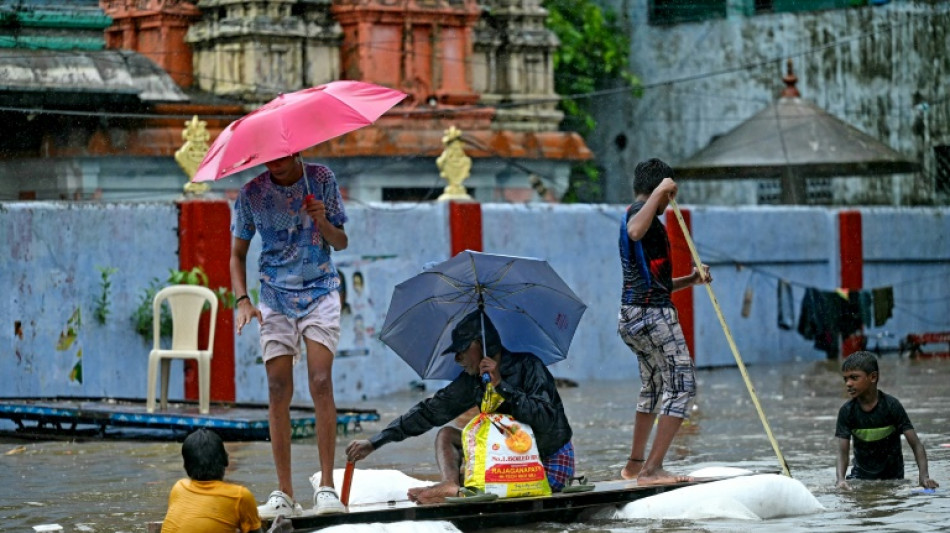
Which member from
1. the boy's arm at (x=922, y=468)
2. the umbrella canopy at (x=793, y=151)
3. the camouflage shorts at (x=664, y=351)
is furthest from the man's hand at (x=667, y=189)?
the umbrella canopy at (x=793, y=151)

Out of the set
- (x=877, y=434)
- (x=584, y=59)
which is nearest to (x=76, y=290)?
(x=877, y=434)

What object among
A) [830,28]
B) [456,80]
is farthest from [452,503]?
[830,28]

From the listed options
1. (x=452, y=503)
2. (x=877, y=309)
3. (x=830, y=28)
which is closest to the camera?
(x=452, y=503)

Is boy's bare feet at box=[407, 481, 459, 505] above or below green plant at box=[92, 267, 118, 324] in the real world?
below

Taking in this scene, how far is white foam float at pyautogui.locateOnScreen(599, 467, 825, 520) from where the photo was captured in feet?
28.5

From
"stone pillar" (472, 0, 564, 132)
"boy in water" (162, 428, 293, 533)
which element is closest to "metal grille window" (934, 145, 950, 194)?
"stone pillar" (472, 0, 564, 132)

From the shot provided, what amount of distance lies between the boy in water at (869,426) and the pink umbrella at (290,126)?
299cm

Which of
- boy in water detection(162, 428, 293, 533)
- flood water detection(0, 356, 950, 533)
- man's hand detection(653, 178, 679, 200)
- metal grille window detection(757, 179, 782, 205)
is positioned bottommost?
flood water detection(0, 356, 950, 533)

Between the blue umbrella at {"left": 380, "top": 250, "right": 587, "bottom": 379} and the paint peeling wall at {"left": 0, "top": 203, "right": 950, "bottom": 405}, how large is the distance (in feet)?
22.6

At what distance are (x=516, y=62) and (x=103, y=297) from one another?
33.8 feet

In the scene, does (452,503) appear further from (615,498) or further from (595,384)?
(595,384)

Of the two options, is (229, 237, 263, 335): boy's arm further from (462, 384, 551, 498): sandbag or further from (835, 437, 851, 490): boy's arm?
(835, 437, 851, 490): boy's arm

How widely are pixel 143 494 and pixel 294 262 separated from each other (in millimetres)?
2346

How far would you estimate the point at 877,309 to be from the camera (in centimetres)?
2336
